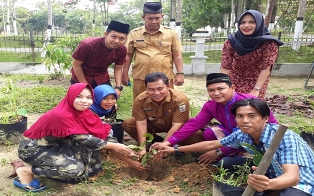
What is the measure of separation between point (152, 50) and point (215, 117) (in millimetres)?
1288

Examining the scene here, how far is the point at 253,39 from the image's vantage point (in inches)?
112

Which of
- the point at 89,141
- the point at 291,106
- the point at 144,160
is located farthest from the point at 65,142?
the point at 291,106

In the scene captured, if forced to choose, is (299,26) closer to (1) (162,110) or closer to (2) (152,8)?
(2) (152,8)

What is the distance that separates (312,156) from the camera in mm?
1978

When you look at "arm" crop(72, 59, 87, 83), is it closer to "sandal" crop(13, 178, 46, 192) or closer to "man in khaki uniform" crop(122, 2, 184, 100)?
"man in khaki uniform" crop(122, 2, 184, 100)

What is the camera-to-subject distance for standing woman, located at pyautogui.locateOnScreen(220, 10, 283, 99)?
9.29ft

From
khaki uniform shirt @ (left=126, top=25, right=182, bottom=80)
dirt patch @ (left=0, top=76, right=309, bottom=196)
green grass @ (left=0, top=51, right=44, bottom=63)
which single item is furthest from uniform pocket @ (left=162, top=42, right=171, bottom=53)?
green grass @ (left=0, top=51, right=44, bottom=63)

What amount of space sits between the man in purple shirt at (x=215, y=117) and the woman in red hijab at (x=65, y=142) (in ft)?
1.99

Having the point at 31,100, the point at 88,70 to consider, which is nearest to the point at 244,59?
the point at 88,70

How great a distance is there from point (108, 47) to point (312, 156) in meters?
2.46

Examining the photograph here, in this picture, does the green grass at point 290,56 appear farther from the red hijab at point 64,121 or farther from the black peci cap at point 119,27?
the red hijab at point 64,121

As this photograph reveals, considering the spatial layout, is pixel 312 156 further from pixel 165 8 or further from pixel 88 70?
pixel 165 8

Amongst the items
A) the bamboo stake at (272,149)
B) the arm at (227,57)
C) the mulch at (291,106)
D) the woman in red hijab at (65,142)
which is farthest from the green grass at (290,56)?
the bamboo stake at (272,149)

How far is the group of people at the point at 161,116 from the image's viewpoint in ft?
6.46
